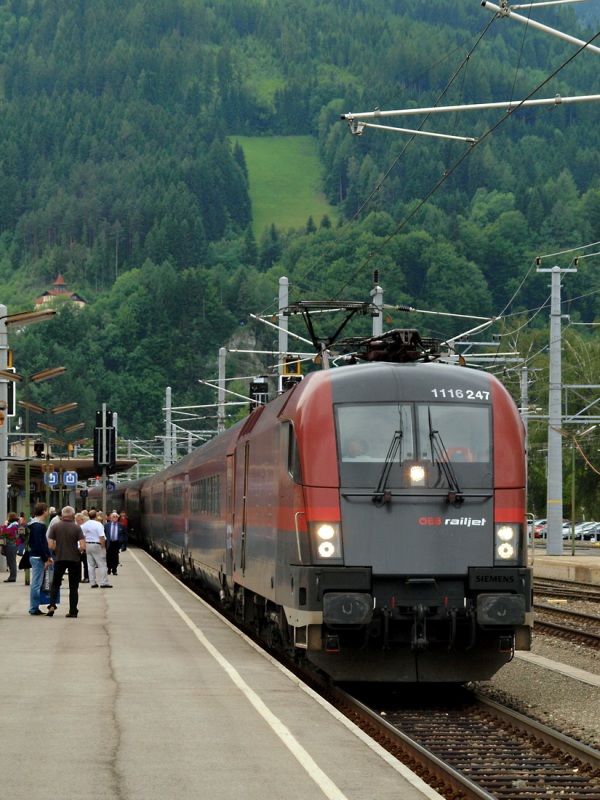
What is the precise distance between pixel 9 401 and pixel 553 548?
2148cm

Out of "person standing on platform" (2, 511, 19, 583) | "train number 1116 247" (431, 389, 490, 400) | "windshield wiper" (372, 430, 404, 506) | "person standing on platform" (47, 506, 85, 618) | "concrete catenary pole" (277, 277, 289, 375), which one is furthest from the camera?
"person standing on platform" (2, 511, 19, 583)

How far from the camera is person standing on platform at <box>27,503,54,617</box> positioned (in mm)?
23141

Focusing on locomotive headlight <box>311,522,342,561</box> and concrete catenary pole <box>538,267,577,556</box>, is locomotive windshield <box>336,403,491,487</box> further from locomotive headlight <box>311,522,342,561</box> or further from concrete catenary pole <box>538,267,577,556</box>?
concrete catenary pole <box>538,267,577,556</box>

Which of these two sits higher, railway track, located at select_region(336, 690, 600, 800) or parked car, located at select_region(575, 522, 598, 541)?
parked car, located at select_region(575, 522, 598, 541)

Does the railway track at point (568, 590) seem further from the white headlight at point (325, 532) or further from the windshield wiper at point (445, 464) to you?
the white headlight at point (325, 532)

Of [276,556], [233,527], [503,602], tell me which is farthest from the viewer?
[233,527]

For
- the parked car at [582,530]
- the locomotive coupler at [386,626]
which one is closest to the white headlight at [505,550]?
the locomotive coupler at [386,626]

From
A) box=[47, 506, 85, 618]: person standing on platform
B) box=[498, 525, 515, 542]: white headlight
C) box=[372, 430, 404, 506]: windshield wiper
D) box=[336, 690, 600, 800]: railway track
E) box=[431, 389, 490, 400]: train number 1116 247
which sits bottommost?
box=[336, 690, 600, 800]: railway track

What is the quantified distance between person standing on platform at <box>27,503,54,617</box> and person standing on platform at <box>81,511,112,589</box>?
619cm

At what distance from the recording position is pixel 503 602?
13781 millimetres

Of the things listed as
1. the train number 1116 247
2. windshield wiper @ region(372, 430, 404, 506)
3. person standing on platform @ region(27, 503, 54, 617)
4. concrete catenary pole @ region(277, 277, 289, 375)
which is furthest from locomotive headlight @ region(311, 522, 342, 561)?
concrete catenary pole @ region(277, 277, 289, 375)

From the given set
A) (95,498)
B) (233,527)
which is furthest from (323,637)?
(95,498)

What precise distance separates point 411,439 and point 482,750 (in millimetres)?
3547

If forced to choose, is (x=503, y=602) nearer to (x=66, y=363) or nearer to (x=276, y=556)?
(x=276, y=556)
